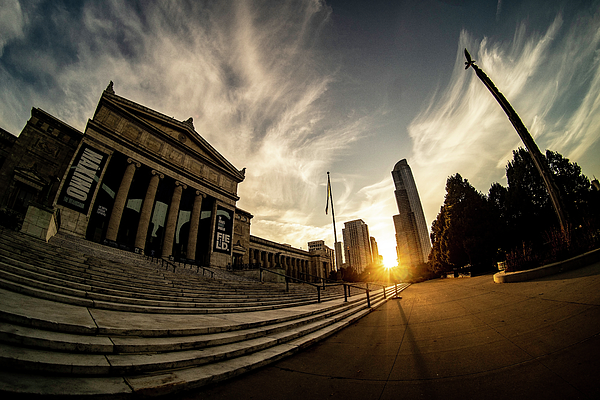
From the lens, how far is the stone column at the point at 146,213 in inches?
825

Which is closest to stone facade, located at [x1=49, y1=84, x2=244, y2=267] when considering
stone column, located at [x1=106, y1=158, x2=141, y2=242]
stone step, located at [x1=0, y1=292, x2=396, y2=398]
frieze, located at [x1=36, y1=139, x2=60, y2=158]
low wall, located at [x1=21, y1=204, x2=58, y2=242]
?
stone column, located at [x1=106, y1=158, x2=141, y2=242]

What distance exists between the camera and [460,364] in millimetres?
2709

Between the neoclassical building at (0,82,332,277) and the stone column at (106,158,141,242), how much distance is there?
0.23 ft

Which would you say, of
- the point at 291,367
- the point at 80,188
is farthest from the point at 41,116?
the point at 291,367

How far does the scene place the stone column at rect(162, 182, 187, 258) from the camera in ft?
74.7

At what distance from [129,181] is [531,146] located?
3305cm

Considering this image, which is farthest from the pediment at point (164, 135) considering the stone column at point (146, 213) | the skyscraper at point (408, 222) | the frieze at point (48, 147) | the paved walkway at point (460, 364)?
the skyscraper at point (408, 222)

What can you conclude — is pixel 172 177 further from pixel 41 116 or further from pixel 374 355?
pixel 374 355

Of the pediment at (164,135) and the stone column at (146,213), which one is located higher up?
the pediment at (164,135)

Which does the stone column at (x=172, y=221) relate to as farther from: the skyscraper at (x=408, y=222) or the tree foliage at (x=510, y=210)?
the skyscraper at (x=408, y=222)

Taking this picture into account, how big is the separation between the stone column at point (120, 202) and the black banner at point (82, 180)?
80.6 inches

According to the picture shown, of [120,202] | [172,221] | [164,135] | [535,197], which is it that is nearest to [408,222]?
[535,197]

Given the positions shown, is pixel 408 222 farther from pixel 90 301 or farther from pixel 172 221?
pixel 90 301

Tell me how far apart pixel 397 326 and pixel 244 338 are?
12.9ft
